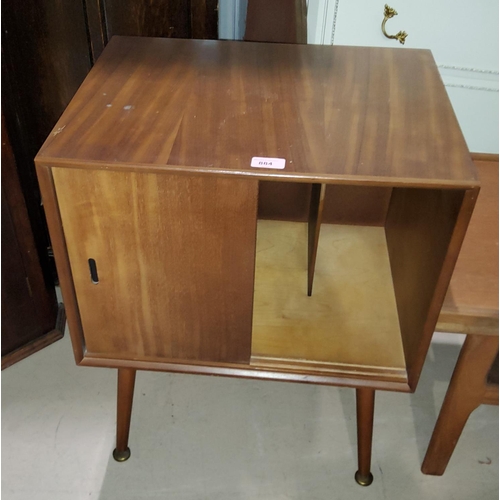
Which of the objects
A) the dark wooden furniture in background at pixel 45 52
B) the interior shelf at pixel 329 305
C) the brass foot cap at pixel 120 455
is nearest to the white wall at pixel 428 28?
the dark wooden furniture in background at pixel 45 52

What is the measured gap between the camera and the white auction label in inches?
26.1

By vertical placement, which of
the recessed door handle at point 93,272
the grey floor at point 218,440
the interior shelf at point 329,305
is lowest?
the grey floor at point 218,440

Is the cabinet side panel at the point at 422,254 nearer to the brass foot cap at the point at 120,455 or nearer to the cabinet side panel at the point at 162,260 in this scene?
the cabinet side panel at the point at 162,260

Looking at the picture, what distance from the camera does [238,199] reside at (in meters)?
0.70

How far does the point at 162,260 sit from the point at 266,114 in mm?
242

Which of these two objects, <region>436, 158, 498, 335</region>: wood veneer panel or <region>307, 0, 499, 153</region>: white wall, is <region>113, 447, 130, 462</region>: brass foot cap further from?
<region>307, 0, 499, 153</region>: white wall

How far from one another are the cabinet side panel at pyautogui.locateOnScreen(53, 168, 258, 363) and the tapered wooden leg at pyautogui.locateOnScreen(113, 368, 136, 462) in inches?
7.4

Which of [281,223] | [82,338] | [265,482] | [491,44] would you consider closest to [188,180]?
[82,338]

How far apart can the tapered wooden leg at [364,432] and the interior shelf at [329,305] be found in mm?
122

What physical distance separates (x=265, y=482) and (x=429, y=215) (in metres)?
0.66

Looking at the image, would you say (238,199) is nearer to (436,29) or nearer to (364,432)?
(364,432)

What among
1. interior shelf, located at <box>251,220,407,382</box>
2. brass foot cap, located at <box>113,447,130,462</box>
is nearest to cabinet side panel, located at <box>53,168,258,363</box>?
interior shelf, located at <box>251,220,407,382</box>

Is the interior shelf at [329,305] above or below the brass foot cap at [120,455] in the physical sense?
above

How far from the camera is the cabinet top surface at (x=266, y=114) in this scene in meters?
0.67
